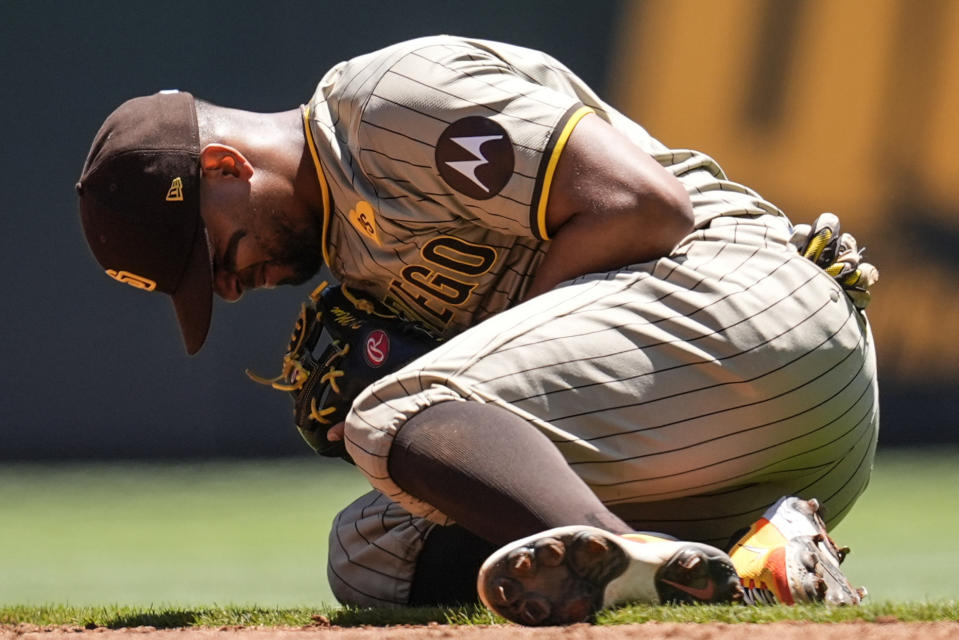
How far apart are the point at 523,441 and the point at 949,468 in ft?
12.6

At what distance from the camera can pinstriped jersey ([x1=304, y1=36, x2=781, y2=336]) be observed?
1942 millimetres

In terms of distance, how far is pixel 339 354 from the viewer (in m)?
2.25

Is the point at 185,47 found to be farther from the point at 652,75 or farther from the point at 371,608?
the point at 371,608

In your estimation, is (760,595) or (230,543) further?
(230,543)

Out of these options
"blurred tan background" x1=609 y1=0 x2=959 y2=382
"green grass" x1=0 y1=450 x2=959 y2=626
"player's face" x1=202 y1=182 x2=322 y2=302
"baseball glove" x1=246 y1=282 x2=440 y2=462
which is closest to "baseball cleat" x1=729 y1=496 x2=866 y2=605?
"green grass" x1=0 y1=450 x2=959 y2=626

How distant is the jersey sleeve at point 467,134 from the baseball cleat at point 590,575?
60cm

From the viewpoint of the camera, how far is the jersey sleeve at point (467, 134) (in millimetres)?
1922

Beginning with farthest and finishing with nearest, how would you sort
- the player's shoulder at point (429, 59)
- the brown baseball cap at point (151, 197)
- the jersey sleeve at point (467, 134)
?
the brown baseball cap at point (151, 197)
the player's shoulder at point (429, 59)
the jersey sleeve at point (467, 134)

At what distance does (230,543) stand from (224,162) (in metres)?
2.06

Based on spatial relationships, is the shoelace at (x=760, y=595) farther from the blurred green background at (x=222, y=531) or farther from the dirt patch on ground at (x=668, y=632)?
the blurred green background at (x=222, y=531)

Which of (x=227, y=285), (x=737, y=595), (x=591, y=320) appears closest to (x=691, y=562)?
(x=737, y=595)

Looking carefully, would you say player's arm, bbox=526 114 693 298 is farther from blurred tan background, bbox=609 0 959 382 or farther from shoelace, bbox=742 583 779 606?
blurred tan background, bbox=609 0 959 382

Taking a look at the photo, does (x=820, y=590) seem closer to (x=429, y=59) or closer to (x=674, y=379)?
(x=674, y=379)

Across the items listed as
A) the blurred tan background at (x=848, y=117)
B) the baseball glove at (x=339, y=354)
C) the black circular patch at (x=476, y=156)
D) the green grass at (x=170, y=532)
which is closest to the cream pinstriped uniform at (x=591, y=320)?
the black circular patch at (x=476, y=156)
